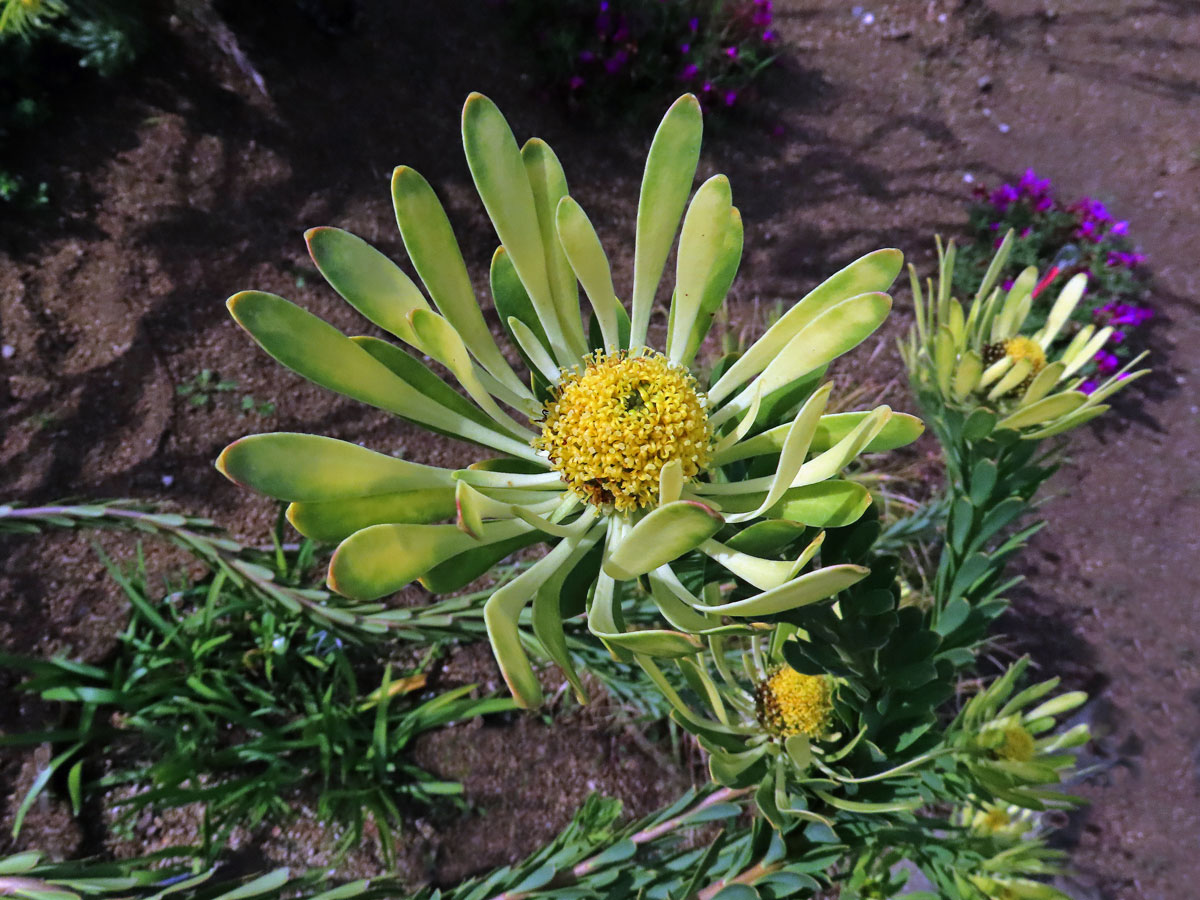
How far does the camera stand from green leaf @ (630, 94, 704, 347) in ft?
1.65

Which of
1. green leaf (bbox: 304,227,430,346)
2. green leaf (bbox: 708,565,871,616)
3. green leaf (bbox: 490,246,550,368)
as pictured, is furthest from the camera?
green leaf (bbox: 490,246,550,368)

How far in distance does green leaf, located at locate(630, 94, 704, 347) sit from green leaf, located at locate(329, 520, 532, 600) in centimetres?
27

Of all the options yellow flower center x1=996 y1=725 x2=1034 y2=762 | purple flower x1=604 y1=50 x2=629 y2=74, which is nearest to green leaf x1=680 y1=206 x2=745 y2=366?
yellow flower center x1=996 y1=725 x2=1034 y2=762

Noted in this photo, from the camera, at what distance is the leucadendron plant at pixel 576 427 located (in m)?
0.39

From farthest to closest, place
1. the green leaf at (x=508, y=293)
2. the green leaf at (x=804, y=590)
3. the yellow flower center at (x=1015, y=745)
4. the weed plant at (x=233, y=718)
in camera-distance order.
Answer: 1. the weed plant at (x=233, y=718)
2. the yellow flower center at (x=1015, y=745)
3. the green leaf at (x=508, y=293)
4. the green leaf at (x=804, y=590)

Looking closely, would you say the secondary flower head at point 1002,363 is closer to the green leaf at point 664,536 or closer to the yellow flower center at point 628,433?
the yellow flower center at point 628,433

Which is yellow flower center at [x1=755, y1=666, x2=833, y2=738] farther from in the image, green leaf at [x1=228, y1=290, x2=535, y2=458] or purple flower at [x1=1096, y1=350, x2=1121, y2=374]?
purple flower at [x1=1096, y1=350, x2=1121, y2=374]

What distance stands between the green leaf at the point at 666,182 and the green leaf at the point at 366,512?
0.24m

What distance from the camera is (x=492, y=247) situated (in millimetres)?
2004

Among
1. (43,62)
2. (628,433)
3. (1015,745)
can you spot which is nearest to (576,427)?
(628,433)

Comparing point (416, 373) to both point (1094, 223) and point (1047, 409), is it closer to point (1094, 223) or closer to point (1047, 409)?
point (1047, 409)

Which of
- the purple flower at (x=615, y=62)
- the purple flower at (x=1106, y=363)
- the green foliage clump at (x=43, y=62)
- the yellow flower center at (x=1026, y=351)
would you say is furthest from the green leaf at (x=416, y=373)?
the purple flower at (x=1106, y=363)

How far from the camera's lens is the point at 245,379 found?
5.70 feet

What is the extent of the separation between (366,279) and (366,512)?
167 millimetres
